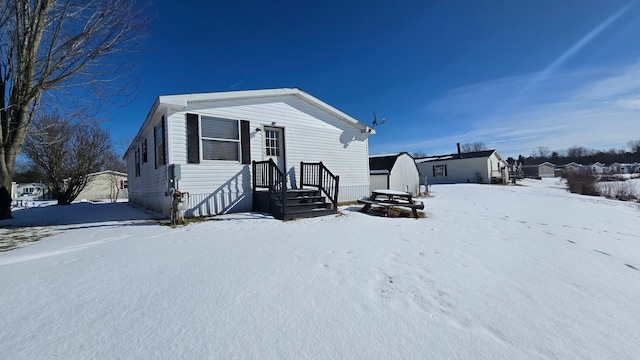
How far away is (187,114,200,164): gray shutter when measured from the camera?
7.09 metres

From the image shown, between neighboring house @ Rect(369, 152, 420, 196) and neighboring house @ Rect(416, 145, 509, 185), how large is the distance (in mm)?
10992

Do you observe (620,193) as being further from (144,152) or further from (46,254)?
(144,152)

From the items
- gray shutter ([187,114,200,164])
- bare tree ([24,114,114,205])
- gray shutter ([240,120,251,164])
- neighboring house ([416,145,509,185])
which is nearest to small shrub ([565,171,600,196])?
neighboring house ([416,145,509,185])

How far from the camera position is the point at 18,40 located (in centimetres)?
691

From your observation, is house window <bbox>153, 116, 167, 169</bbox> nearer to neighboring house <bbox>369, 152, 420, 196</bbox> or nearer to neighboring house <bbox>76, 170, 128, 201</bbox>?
neighboring house <bbox>369, 152, 420, 196</bbox>

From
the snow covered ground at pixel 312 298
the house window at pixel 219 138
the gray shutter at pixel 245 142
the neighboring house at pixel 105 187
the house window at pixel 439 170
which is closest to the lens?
the snow covered ground at pixel 312 298

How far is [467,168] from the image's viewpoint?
28.5 meters

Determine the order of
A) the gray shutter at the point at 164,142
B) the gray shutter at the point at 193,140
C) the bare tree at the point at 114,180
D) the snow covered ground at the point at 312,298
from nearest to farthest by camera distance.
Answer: the snow covered ground at the point at 312,298, the gray shutter at the point at 164,142, the gray shutter at the point at 193,140, the bare tree at the point at 114,180

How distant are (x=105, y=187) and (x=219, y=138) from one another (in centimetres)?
2871

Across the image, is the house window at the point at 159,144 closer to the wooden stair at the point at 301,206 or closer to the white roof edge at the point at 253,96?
the white roof edge at the point at 253,96

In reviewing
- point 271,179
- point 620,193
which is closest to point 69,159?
point 271,179

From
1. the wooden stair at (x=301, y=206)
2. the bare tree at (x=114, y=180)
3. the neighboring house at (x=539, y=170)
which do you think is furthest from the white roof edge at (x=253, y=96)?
the neighboring house at (x=539, y=170)

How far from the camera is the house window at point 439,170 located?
30577 mm

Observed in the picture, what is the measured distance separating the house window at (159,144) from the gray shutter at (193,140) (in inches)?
25.1
